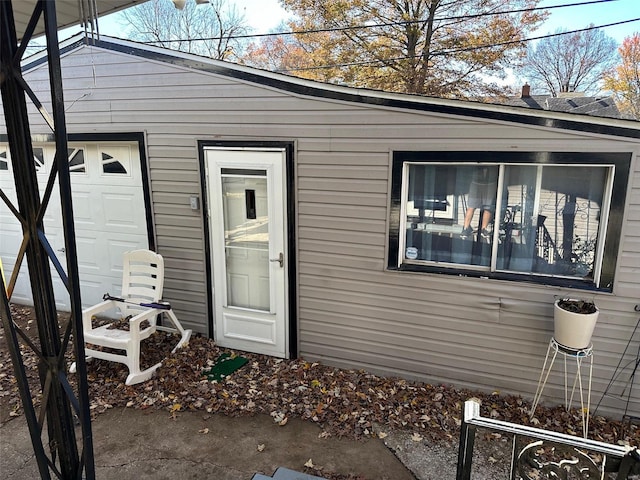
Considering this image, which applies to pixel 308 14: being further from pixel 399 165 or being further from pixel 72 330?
pixel 72 330

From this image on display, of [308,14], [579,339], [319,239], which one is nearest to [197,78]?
[319,239]

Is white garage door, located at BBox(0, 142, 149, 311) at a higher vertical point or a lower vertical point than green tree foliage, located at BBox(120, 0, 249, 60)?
lower

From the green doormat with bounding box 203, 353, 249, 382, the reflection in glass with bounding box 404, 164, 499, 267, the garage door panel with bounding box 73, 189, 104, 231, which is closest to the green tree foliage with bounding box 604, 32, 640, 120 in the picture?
the reflection in glass with bounding box 404, 164, 499, 267

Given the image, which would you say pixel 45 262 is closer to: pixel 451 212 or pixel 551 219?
pixel 451 212

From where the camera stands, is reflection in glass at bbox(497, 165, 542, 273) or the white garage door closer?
reflection in glass at bbox(497, 165, 542, 273)

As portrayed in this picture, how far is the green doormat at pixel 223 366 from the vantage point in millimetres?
3939

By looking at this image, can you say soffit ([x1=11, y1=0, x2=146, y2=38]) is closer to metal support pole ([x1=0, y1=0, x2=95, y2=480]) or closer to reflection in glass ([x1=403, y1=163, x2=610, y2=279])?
metal support pole ([x1=0, y1=0, x2=95, y2=480])

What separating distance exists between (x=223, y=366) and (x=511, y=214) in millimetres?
2965

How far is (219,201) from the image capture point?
13.9ft

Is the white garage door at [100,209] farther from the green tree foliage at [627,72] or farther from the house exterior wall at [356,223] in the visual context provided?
the green tree foliage at [627,72]

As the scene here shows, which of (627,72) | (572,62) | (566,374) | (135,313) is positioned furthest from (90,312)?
(627,72)

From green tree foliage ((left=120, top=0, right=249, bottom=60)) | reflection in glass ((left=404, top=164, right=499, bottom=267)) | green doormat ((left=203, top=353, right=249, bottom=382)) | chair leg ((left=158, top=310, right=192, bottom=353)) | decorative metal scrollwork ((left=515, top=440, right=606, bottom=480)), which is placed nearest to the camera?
decorative metal scrollwork ((left=515, top=440, right=606, bottom=480))

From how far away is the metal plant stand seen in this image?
3115mm

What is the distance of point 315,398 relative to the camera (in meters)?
3.58
